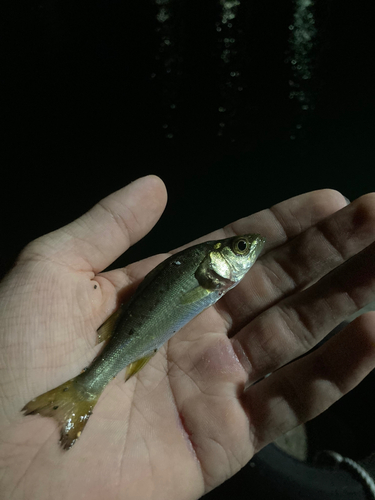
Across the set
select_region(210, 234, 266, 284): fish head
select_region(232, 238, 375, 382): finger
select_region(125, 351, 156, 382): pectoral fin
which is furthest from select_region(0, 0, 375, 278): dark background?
select_region(232, 238, 375, 382): finger

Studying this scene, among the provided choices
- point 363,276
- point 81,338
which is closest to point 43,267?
point 81,338

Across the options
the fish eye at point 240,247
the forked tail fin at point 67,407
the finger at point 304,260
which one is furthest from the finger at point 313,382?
the forked tail fin at point 67,407

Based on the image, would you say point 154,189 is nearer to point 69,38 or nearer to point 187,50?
point 187,50

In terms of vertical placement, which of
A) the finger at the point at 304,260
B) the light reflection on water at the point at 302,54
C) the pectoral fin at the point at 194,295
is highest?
the light reflection on water at the point at 302,54

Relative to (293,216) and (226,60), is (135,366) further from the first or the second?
(226,60)

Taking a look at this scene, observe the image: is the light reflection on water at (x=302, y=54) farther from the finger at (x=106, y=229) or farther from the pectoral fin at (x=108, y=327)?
the pectoral fin at (x=108, y=327)

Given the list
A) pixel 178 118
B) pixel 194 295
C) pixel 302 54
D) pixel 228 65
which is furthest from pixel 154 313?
pixel 302 54

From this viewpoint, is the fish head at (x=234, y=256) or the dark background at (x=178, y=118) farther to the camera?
the dark background at (x=178, y=118)
